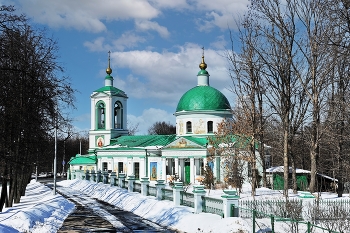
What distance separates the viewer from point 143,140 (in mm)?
47438

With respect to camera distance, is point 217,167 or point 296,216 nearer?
point 296,216

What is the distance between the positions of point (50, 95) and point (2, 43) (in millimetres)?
6017

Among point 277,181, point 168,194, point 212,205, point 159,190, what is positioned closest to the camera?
point 212,205

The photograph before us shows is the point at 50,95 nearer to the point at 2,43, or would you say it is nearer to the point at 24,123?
the point at 24,123

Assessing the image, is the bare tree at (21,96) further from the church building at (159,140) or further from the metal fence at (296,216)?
the church building at (159,140)

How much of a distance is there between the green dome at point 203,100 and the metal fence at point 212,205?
81.4 feet

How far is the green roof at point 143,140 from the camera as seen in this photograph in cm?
4557

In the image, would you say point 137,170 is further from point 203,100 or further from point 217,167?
point 203,100

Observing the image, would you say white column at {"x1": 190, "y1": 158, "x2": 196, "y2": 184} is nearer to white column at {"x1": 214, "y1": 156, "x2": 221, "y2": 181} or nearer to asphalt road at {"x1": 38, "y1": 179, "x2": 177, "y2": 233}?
white column at {"x1": 214, "y1": 156, "x2": 221, "y2": 181}

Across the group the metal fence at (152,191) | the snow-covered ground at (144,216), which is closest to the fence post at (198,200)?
the snow-covered ground at (144,216)

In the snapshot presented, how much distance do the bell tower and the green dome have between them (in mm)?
9063

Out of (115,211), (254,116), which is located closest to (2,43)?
(115,211)

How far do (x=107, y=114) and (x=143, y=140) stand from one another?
213 inches

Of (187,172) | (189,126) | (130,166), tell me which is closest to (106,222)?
(187,172)
